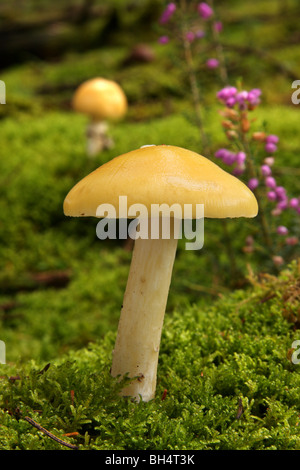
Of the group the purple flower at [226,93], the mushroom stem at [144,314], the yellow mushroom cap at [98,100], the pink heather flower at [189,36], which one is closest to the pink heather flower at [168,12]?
the pink heather flower at [189,36]

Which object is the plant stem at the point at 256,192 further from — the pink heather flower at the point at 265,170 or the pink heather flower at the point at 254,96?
the pink heather flower at the point at 254,96

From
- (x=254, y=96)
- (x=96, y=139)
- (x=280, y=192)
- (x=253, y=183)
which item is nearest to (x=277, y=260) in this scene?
(x=280, y=192)

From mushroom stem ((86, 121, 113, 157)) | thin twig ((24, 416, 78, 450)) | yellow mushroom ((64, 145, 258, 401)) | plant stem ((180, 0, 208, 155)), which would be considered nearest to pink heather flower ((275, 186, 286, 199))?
plant stem ((180, 0, 208, 155))

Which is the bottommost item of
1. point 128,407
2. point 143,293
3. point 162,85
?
point 128,407

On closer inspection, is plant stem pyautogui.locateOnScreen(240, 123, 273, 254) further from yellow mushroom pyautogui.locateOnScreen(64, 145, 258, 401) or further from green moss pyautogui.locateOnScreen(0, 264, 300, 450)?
yellow mushroom pyautogui.locateOnScreen(64, 145, 258, 401)

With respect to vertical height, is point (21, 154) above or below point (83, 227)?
above

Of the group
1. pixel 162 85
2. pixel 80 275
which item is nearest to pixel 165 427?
pixel 80 275
